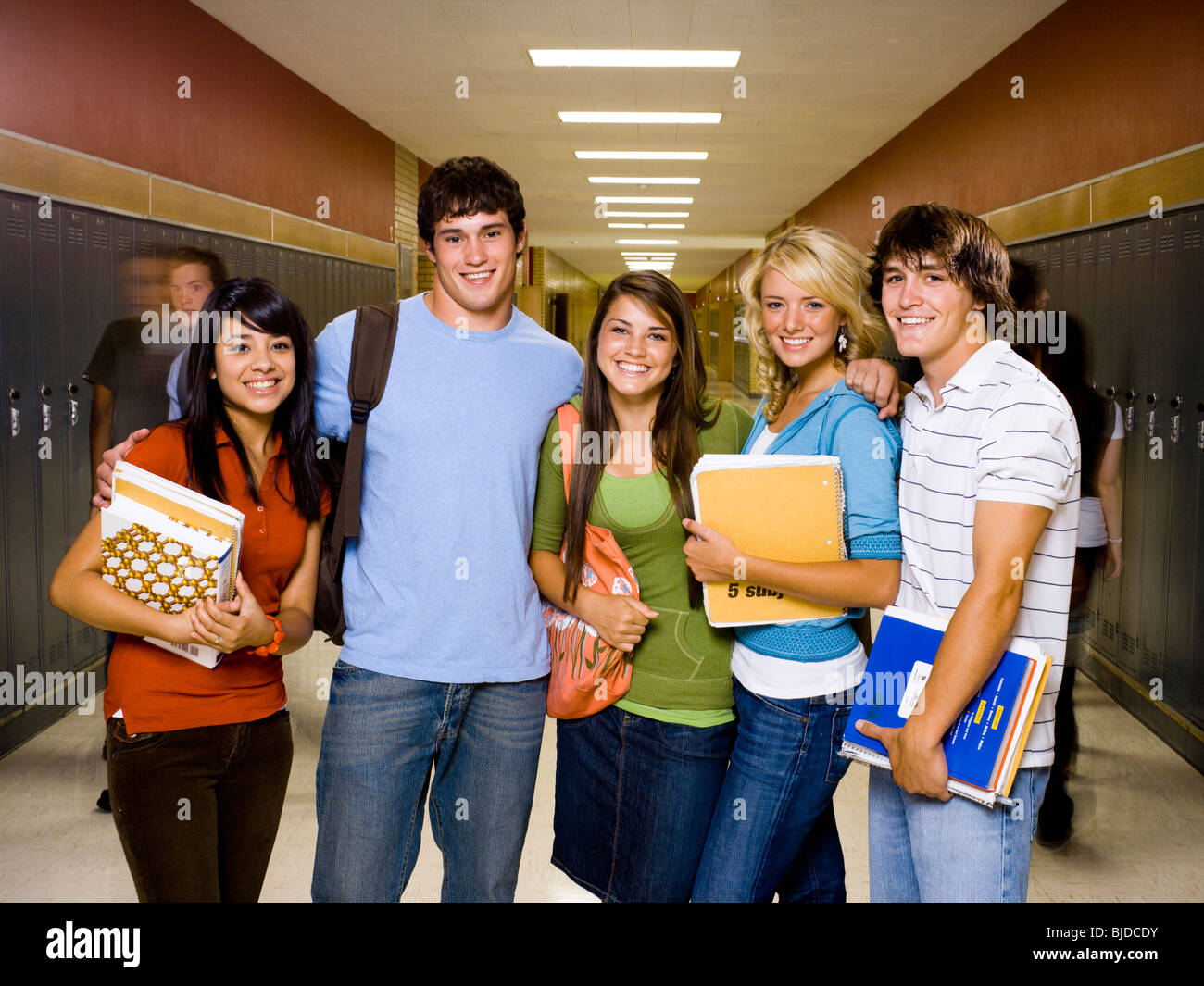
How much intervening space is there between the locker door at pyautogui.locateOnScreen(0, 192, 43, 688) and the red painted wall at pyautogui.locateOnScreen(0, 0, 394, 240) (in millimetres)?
506

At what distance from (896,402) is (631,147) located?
8.76 meters

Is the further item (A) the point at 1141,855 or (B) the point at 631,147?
(B) the point at 631,147

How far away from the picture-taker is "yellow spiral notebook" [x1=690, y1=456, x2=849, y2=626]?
164cm

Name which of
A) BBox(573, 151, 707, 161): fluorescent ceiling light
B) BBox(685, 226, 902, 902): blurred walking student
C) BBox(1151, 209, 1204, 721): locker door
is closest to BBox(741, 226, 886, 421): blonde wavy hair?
BBox(685, 226, 902, 902): blurred walking student

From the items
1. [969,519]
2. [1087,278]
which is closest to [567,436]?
[969,519]

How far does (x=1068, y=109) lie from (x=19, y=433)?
5.54 m

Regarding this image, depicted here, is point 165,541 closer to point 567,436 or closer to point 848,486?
point 567,436

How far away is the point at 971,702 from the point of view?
4.71 feet

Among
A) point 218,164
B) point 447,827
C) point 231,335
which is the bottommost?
point 447,827

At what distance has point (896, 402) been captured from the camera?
1686mm

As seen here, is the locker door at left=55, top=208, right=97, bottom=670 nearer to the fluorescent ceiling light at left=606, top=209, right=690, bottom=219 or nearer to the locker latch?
the locker latch

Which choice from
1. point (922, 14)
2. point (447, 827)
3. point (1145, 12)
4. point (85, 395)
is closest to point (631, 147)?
point (922, 14)

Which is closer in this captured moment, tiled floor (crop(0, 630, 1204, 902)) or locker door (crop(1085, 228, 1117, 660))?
tiled floor (crop(0, 630, 1204, 902))
